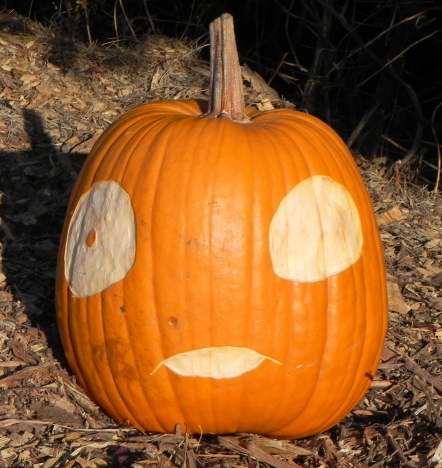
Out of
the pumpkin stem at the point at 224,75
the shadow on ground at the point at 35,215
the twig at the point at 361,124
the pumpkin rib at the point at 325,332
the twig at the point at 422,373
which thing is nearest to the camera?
the pumpkin rib at the point at 325,332

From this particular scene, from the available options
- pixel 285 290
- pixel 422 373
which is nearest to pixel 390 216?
pixel 422 373

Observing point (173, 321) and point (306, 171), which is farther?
point (306, 171)

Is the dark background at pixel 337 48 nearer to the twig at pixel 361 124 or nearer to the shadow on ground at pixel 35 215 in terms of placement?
the twig at pixel 361 124

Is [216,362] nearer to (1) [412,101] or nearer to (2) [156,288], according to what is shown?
(2) [156,288]

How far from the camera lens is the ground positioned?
8.75 ft

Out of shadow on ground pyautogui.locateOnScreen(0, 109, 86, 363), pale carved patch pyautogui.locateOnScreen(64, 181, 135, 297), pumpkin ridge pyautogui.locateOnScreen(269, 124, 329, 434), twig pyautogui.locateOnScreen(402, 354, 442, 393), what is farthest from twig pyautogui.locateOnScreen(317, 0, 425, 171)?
pale carved patch pyautogui.locateOnScreen(64, 181, 135, 297)

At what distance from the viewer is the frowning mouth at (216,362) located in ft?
8.16

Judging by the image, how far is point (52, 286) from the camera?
11.2ft

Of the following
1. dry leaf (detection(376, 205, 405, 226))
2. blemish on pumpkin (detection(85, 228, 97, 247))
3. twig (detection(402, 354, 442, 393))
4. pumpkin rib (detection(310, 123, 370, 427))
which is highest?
blemish on pumpkin (detection(85, 228, 97, 247))

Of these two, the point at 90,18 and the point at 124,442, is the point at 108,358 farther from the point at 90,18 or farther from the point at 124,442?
the point at 90,18

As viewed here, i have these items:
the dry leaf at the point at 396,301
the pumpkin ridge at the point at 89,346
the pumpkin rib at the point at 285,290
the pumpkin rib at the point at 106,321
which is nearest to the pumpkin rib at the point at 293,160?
the pumpkin rib at the point at 285,290

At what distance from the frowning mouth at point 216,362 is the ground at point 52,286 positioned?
0.24 meters

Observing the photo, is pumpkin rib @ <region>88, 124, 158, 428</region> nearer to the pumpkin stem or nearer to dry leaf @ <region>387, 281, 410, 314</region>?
the pumpkin stem

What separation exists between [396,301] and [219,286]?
138cm
